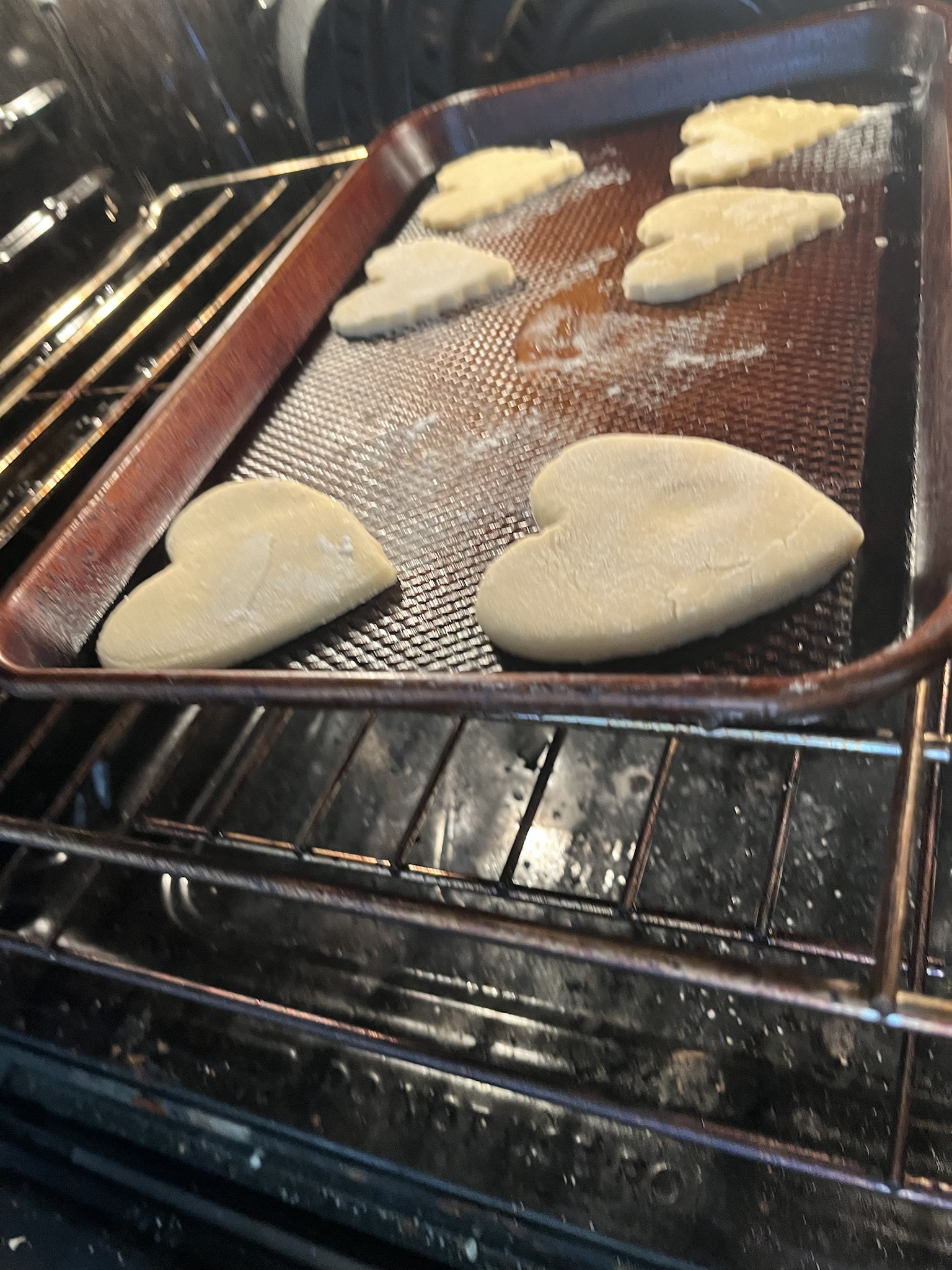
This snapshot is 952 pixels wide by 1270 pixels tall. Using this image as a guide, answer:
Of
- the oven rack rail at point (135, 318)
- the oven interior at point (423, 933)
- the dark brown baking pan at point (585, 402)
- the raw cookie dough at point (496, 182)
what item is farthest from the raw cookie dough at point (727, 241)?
the oven rack rail at point (135, 318)

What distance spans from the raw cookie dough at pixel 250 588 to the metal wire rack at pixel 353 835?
13 cm

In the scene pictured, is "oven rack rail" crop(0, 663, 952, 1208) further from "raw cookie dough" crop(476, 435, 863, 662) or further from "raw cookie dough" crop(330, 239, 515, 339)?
"raw cookie dough" crop(330, 239, 515, 339)

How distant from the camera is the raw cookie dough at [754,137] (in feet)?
3.35

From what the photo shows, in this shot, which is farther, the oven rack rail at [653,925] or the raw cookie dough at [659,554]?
the raw cookie dough at [659,554]

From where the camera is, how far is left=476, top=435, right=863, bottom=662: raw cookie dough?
576mm

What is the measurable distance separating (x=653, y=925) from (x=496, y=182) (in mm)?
1010

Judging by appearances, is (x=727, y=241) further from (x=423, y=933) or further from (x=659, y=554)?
(x=423, y=933)

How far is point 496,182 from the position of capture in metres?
1.16

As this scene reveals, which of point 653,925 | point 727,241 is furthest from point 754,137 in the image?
point 653,925

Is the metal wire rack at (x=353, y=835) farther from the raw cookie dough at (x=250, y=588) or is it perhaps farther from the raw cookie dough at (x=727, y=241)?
the raw cookie dough at (x=727, y=241)

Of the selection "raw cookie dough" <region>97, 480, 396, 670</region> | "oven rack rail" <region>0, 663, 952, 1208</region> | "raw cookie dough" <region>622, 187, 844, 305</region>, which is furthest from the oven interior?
"raw cookie dough" <region>622, 187, 844, 305</region>

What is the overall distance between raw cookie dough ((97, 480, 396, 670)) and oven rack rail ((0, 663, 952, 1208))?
126mm

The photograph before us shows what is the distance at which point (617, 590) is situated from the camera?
594mm

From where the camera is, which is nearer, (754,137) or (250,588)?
(250,588)
